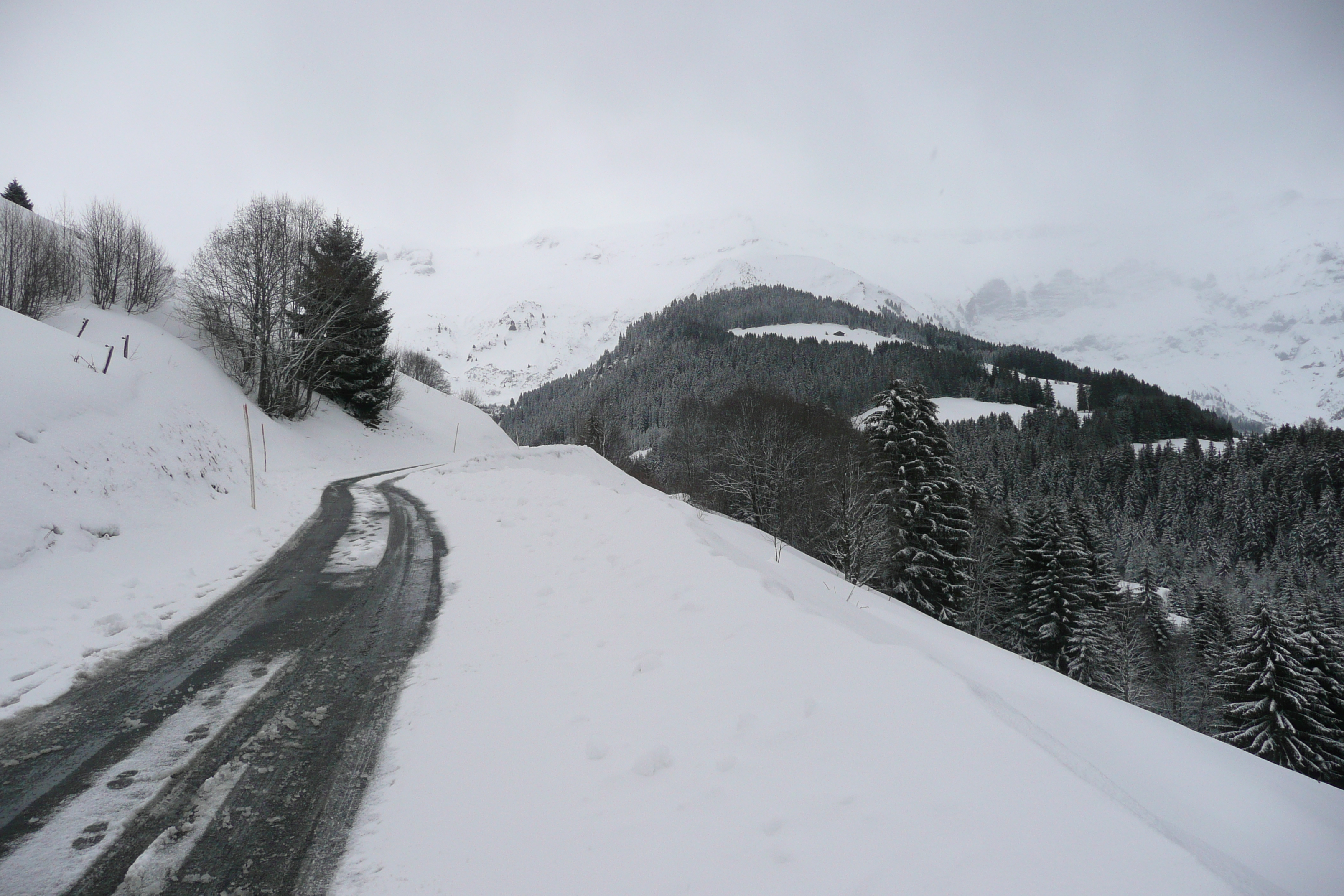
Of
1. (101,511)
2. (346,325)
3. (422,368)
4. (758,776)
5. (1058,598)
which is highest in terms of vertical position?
(422,368)

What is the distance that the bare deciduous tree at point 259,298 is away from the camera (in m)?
24.5

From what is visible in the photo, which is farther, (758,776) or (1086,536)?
(1086,536)

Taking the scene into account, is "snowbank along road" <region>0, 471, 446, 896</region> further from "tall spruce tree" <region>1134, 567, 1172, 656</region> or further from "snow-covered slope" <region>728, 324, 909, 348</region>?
"snow-covered slope" <region>728, 324, 909, 348</region>

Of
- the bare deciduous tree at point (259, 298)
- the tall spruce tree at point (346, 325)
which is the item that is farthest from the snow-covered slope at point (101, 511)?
the tall spruce tree at point (346, 325)

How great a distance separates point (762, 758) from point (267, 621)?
18.3 feet

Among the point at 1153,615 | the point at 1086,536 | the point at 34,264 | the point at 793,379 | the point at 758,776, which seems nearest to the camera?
the point at 758,776

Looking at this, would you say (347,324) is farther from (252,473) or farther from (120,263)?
(252,473)

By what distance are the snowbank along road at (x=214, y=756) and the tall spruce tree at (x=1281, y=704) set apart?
35.7m

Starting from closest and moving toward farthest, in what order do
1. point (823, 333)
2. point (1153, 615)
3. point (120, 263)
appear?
point (120, 263) < point (1153, 615) < point (823, 333)

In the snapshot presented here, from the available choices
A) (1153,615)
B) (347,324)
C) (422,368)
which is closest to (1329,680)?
(1153,615)

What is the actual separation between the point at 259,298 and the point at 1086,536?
53.3 meters

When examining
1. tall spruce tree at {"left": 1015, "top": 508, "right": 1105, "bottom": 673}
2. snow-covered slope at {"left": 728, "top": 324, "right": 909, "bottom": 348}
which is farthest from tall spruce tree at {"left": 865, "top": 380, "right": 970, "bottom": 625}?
snow-covered slope at {"left": 728, "top": 324, "right": 909, "bottom": 348}

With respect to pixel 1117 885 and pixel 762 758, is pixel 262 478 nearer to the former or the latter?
pixel 762 758

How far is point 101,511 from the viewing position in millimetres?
8047
